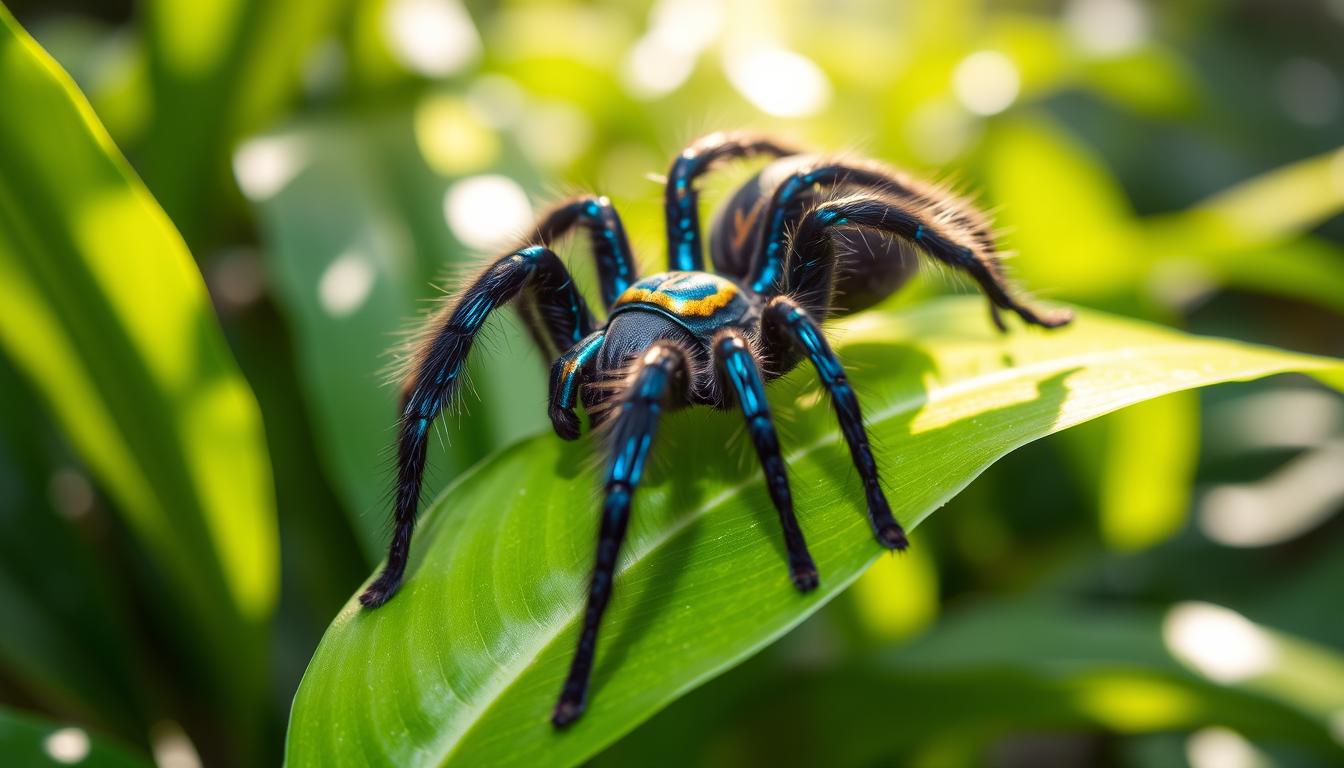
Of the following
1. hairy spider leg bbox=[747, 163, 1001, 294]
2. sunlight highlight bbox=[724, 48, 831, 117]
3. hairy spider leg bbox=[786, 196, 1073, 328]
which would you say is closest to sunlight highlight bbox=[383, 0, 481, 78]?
sunlight highlight bbox=[724, 48, 831, 117]

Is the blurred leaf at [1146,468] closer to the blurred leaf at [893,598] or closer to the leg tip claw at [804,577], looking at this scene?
the blurred leaf at [893,598]

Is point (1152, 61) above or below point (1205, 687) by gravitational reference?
A: above

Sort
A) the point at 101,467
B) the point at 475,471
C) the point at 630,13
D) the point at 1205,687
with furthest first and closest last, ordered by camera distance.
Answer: the point at 630,13 < the point at 101,467 < the point at 1205,687 < the point at 475,471

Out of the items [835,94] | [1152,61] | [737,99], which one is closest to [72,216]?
[737,99]

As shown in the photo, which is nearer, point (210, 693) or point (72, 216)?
point (72, 216)

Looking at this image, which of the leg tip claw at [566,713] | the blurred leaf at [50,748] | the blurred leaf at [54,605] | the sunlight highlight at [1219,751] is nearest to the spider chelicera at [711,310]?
the leg tip claw at [566,713]

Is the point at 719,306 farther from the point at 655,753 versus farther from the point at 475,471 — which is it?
the point at 655,753
